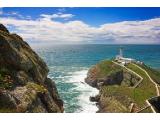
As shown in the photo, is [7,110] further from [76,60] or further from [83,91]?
[83,91]

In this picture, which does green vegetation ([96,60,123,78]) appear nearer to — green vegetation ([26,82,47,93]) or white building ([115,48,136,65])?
white building ([115,48,136,65])

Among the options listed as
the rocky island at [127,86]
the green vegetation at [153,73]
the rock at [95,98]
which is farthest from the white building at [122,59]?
the rock at [95,98]

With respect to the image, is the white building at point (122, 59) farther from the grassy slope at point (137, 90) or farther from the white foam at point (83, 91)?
the white foam at point (83, 91)

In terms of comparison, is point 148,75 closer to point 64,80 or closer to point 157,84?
point 157,84

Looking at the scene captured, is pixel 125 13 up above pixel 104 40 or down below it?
above

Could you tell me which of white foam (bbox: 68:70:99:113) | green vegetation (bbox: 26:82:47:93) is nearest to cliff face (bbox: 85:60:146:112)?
white foam (bbox: 68:70:99:113)

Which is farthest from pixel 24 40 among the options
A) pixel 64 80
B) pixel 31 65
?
pixel 64 80
